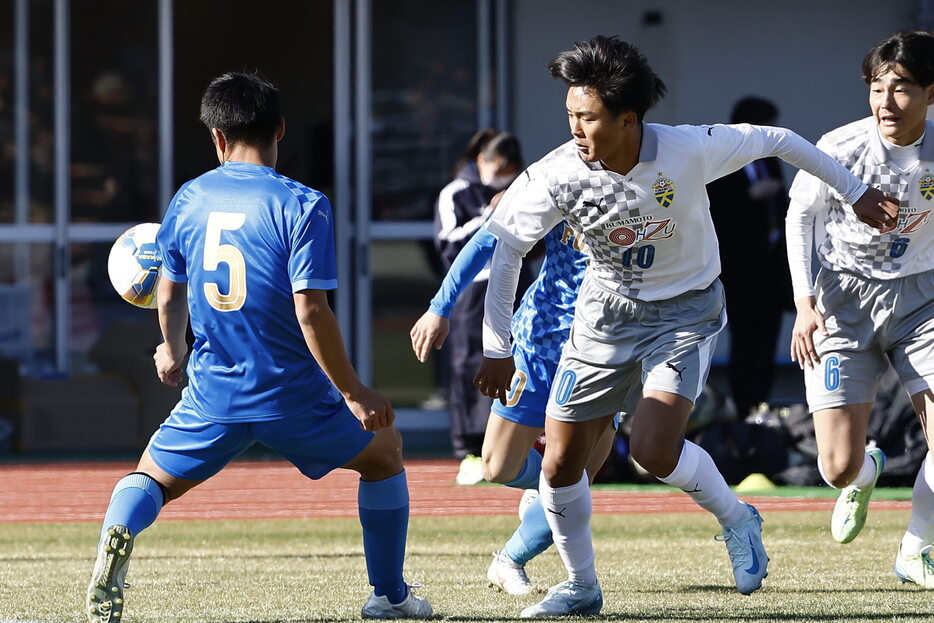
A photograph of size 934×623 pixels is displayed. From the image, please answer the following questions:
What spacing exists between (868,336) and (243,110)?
7.30 feet

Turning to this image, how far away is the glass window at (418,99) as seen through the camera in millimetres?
11328

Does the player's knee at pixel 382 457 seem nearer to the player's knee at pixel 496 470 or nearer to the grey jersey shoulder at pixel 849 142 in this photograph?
the player's knee at pixel 496 470

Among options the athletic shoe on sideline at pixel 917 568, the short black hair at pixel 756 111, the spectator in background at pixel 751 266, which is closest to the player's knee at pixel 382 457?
the athletic shoe on sideline at pixel 917 568

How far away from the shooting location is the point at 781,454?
340 inches

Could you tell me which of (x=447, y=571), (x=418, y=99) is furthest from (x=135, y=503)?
(x=418, y=99)

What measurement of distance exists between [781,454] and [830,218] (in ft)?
11.6

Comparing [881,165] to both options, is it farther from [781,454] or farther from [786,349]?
[786,349]

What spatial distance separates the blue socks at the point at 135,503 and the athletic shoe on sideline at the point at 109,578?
4 cm

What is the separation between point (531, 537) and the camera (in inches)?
210

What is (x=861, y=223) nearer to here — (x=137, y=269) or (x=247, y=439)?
(x=247, y=439)

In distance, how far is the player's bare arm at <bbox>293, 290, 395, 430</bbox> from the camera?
167 inches

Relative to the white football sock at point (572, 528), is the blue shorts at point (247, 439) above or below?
above

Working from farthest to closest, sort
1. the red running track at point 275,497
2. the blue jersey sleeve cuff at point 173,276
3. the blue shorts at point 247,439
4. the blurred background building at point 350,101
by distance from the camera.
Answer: the blurred background building at point 350,101 → the red running track at point 275,497 → the blue jersey sleeve cuff at point 173,276 → the blue shorts at point 247,439

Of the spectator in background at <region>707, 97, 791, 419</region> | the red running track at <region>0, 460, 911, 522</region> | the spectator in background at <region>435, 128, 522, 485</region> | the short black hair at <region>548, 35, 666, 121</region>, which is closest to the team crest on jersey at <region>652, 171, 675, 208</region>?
the short black hair at <region>548, 35, 666, 121</region>
